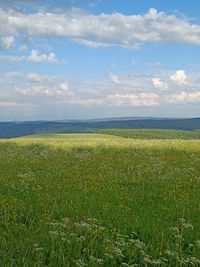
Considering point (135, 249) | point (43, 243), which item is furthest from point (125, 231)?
point (43, 243)

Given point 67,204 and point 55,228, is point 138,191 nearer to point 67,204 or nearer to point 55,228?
point 67,204

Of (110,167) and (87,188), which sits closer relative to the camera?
(87,188)

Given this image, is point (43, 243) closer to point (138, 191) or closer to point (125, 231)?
point (125, 231)

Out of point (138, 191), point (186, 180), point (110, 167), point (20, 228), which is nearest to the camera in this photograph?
point (20, 228)

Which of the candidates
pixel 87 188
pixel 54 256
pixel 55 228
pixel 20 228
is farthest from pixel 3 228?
pixel 87 188

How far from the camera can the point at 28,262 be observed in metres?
8.30

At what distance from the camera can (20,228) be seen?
10.8 meters

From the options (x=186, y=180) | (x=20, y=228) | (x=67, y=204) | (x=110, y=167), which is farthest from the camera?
(x=110, y=167)

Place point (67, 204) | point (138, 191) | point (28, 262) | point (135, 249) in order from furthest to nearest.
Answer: point (138, 191)
point (67, 204)
point (135, 249)
point (28, 262)

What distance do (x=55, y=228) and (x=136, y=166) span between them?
15.3 m

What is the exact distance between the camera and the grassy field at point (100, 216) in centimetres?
894

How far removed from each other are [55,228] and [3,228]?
1453 millimetres

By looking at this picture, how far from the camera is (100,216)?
12367 mm

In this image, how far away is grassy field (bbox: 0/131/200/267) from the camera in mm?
8938
